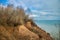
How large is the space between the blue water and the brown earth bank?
0.07 meters

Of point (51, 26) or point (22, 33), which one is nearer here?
point (22, 33)

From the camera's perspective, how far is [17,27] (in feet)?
10.0

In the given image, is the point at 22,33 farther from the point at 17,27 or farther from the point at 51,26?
the point at 51,26

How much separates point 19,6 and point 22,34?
47 cm

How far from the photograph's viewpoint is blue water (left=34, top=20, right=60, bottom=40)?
3200 millimetres

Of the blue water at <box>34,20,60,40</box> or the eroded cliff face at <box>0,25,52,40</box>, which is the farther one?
the blue water at <box>34,20,60,40</box>

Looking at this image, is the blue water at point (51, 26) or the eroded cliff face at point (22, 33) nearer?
the eroded cliff face at point (22, 33)

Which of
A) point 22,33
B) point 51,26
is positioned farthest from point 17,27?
point 51,26

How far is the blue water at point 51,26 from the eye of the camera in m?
3.20

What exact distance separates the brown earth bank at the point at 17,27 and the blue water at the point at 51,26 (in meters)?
0.07

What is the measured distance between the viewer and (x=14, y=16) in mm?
3064

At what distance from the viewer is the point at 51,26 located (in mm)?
3297

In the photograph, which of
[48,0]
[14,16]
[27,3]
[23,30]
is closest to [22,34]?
[23,30]

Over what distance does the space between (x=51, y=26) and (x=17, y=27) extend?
2.07ft
